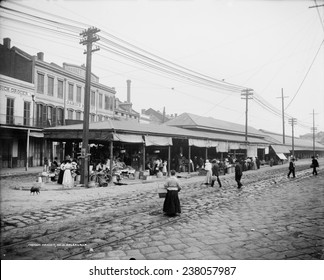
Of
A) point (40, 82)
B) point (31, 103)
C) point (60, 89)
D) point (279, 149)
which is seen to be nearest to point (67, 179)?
point (31, 103)

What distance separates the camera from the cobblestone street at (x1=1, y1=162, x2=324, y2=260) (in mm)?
5250

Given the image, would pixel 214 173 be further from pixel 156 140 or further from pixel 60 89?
pixel 60 89

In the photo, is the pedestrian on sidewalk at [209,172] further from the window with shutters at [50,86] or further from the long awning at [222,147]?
the window with shutters at [50,86]

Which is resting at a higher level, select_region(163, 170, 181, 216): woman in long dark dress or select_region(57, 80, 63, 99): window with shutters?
select_region(57, 80, 63, 99): window with shutters

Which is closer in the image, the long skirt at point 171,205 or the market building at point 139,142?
the long skirt at point 171,205

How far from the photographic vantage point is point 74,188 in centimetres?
1343

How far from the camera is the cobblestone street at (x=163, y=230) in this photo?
5.25m

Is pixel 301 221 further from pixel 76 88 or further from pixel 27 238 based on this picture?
pixel 76 88

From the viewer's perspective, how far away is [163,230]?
22.1ft

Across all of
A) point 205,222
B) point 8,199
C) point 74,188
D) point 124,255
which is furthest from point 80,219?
point 74,188

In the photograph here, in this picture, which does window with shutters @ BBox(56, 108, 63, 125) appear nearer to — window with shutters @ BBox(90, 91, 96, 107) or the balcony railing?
the balcony railing

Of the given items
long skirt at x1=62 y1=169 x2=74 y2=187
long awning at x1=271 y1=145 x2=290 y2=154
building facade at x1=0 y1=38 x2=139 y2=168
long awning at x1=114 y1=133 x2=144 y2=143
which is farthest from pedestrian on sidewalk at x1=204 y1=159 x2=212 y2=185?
long awning at x1=271 y1=145 x2=290 y2=154

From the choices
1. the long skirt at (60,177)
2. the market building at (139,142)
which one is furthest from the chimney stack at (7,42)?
the long skirt at (60,177)
